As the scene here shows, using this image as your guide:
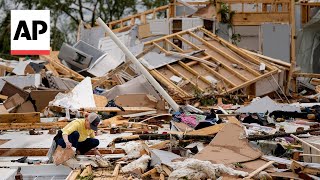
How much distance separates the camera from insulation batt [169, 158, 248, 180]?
830 centimetres

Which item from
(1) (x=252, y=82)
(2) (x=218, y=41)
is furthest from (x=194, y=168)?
(2) (x=218, y=41)

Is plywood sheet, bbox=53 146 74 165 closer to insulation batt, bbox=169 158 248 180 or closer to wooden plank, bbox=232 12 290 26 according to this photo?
insulation batt, bbox=169 158 248 180

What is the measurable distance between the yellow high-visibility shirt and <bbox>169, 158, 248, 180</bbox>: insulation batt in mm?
1905

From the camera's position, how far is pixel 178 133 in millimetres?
10891

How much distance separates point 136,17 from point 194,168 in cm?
1947

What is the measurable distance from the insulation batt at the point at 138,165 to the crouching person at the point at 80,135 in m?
0.91

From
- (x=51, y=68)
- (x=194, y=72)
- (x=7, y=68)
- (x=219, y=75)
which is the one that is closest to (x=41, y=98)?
(x=194, y=72)

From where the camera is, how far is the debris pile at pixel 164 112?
9.21 m

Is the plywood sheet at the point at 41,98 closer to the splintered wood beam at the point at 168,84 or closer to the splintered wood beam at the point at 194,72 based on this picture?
the splintered wood beam at the point at 168,84

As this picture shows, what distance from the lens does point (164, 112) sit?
15.5 metres

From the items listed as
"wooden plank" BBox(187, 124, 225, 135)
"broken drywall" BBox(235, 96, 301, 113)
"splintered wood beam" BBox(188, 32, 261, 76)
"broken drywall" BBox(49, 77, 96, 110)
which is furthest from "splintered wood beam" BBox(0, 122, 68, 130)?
"splintered wood beam" BBox(188, 32, 261, 76)

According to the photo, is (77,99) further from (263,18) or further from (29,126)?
(263,18)

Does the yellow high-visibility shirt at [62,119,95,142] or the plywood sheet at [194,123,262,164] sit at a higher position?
the yellow high-visibility shirt at [62,119,95,142]

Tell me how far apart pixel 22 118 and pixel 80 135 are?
4.55m
